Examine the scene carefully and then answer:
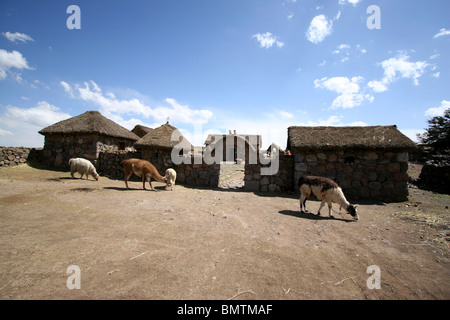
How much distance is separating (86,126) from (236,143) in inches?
495

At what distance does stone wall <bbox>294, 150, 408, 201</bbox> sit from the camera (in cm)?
900

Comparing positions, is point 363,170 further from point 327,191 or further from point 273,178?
point 327,191

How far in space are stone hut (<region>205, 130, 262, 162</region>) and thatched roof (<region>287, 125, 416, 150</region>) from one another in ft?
7.96

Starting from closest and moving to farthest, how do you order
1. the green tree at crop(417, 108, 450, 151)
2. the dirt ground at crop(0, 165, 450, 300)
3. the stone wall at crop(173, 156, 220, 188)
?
the dirt ground at crop(0, 165, 450, 300) < the stone wall at crop(173, 156, 220, 188) < the green tree at crop(417, 108, 450, 151)

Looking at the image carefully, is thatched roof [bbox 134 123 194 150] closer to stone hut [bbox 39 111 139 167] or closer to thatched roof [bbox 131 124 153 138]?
stone hut [bbox 39 111 139 167]

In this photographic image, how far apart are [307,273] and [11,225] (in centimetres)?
632

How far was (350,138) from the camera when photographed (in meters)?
9.73

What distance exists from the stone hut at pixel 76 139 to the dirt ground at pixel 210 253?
8691 millimetres

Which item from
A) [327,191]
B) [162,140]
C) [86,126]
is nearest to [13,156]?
[86,126]

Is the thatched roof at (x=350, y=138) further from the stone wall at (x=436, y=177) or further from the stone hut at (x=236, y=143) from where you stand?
the stone wall at (x=436, y=177)

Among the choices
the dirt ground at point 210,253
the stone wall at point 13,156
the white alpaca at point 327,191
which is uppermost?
the stone wall at point 13,156

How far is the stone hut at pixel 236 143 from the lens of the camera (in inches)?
448

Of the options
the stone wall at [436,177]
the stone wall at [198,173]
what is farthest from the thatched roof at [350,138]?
the stone wall at [436,177]

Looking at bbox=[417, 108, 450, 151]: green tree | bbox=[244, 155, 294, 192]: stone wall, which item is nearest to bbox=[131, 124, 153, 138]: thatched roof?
bbox=[244, 155, 294, 192]: stone wall
